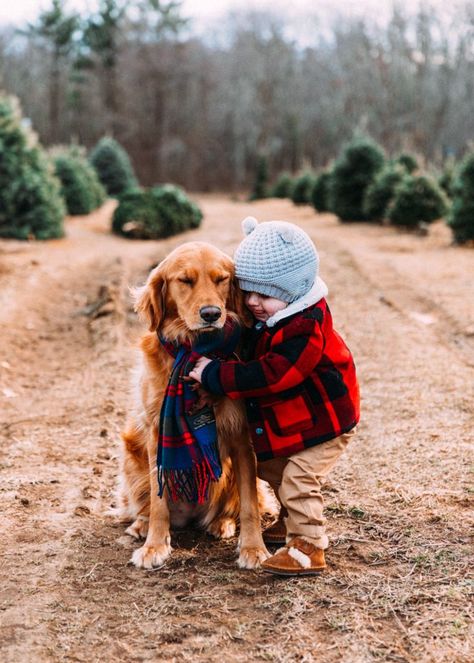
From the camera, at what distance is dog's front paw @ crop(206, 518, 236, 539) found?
3.68 metres

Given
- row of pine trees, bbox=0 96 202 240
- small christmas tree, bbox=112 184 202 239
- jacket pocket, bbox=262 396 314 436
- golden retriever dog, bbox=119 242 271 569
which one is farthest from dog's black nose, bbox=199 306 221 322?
small christmas tree, bbox=112 184 202 239

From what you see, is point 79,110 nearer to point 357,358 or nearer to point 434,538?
point 357,358

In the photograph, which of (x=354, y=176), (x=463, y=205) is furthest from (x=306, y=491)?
(x=354, y=176)

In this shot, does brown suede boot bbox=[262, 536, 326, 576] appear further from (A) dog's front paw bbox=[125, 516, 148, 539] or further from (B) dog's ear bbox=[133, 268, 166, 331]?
(B) dog's ear bbox=[133, 268, 166, 331]

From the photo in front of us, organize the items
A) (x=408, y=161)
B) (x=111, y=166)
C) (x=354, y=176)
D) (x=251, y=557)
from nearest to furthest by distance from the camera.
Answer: (x=251, y=557), (x=354, y=176), (x=408, y=161), (x=111, y=166)

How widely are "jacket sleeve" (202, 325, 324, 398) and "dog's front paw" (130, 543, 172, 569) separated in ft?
2.82

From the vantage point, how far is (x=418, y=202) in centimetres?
1577

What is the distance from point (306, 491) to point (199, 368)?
75 centimetres

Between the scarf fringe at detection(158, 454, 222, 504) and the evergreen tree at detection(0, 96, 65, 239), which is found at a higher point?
the scarf fringe at detection(158, 454, 222, 504)

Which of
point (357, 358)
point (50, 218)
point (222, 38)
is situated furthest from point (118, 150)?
point (222, 38)

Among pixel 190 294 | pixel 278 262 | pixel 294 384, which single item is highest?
pixel 278 262

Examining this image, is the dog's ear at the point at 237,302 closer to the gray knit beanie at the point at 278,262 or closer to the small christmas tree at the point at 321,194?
the gray knit beanie at the point at 278,262

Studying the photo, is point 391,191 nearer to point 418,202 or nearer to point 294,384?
point 418,202

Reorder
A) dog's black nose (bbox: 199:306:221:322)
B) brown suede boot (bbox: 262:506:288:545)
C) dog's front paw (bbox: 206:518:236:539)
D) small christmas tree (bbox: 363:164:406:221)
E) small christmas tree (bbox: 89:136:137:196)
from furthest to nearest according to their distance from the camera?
1. small christmas tree (bbox: 89:136:137:196)
2. small christmas tree (bbox: 363:164:406:221)
3. dog's front paw (bbox: 206:518:236:539)
4. brown suede boot (bbox: 262:506:288:545)
5. dog's black nose (bbox: 199:306:221:322)
